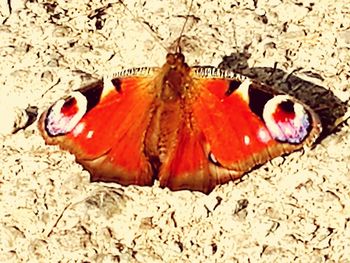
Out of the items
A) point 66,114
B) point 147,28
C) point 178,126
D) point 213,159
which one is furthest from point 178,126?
point 147,28

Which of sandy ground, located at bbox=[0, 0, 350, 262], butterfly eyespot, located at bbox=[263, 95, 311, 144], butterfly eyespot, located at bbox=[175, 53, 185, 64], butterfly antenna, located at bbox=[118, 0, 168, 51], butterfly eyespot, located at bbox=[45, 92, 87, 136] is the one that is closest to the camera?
butterfly eyespot, located at bbox=[263, 95, 311, 144]

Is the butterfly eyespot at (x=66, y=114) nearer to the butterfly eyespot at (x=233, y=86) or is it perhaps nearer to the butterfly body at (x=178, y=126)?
the butterfly body at (x=178, y=126)

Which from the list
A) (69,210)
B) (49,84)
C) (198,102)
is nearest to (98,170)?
(69,210)

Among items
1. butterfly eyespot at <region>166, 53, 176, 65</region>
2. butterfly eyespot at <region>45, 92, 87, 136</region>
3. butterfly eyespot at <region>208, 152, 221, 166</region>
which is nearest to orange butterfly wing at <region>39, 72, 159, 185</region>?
butterfly eyespot at <region>45, 92, 87, 136</region>

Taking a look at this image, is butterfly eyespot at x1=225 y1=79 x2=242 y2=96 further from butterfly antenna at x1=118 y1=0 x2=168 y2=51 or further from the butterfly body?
butterfly antenna at x1=118 y1=0 x2=168 y2=51

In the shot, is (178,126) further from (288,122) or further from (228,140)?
(288,122)

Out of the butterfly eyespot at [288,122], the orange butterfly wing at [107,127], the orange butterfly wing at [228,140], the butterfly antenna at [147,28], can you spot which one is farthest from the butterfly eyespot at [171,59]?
the butterfly eyespot at [288,122]
